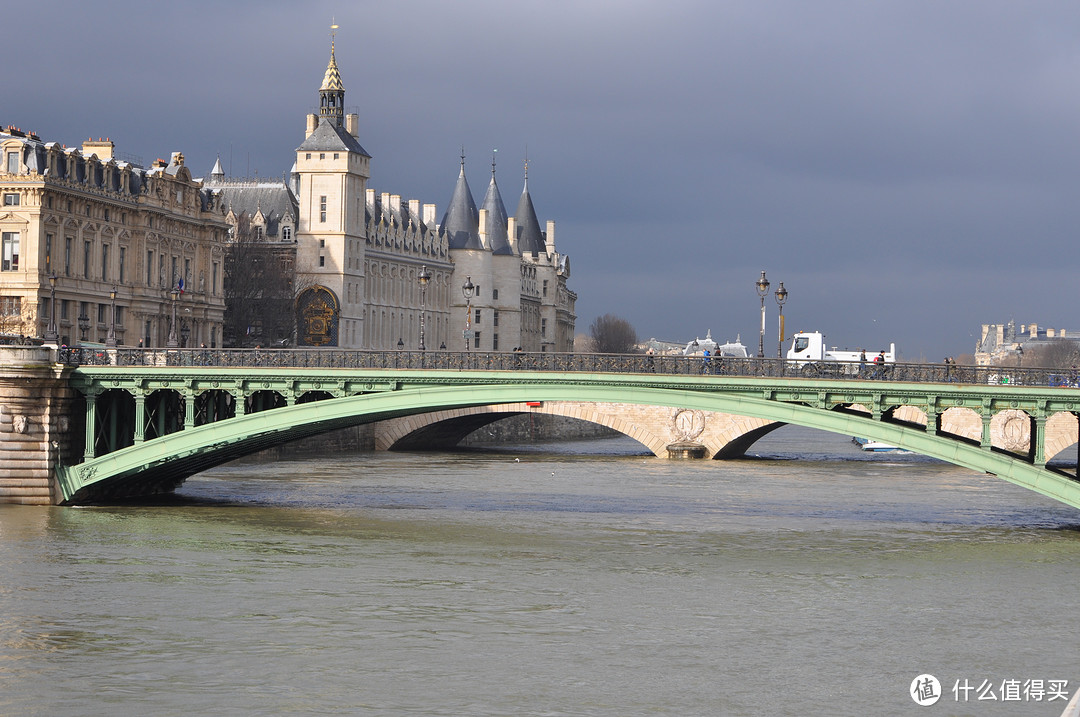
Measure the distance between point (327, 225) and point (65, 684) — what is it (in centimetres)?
8567

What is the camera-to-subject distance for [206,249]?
8575cm

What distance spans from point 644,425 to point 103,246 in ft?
82.3

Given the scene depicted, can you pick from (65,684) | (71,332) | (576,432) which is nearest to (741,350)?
(576,432)

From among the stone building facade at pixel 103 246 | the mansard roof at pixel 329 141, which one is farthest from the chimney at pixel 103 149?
Result: the mansard roof at pixel 329 141

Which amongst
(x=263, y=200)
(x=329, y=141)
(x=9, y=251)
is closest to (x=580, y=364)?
(x=9, y=251)

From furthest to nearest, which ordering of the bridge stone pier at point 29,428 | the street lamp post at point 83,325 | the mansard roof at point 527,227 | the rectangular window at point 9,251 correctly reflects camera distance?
1. the mansard roof at point 527,227
2. the street lamp post at point 83,325
3. the rectangular window at point 9,251
4. the bridge stone pier at point 29,428

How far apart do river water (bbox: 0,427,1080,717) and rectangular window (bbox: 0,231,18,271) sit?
25.2 meters

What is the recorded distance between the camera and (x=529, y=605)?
2934 centimetres

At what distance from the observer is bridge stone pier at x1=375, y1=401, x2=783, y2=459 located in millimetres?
68688

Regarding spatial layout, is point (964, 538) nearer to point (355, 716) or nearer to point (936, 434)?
point (936, 434)

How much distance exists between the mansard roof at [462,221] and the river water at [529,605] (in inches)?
3318

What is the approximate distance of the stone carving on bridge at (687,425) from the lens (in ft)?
227

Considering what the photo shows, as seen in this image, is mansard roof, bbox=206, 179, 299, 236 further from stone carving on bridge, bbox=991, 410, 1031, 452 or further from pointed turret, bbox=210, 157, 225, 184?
stone carving on bridge, bbox=991, 410, 1031, 452

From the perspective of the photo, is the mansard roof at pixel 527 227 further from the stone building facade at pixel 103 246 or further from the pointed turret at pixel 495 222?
the stone building facade at pixel 103 246
